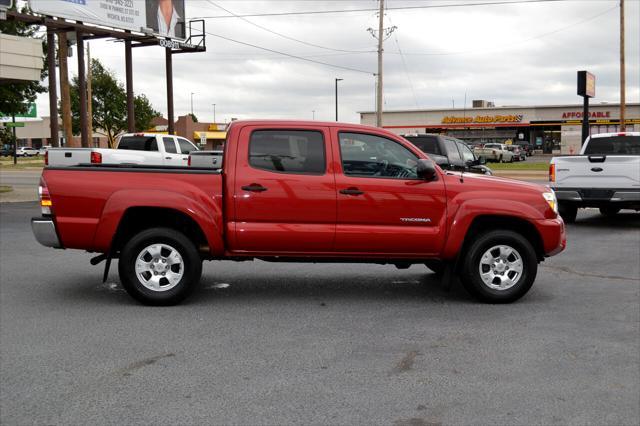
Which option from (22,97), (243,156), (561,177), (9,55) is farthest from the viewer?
(22,97)

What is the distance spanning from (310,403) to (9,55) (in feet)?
63.1

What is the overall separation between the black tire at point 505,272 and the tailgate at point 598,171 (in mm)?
6974

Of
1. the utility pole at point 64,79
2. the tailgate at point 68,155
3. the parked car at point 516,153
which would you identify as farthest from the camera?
the parked car at point 516,153

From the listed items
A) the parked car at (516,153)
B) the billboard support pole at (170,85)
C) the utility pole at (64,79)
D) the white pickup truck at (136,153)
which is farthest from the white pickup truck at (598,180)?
the parked car at (516,153)

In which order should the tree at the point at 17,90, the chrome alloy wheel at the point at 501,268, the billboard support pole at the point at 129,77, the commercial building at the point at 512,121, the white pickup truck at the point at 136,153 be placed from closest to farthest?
the chrome alloy wheel at the point at 501,268 → the white pickup truck at the point at 136,153 → the tree at the point at 17,90 → the billboard support pole at the point at 129,77 → the commercial building at the point at 512,121

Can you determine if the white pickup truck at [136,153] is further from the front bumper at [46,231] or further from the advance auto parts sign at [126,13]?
the front bumper at [46,231]

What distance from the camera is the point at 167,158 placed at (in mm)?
22016

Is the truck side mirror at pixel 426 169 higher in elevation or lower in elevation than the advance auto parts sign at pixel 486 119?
lower

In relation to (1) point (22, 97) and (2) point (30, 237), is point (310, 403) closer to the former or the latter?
(2) point (30, 237)

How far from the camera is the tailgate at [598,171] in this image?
13.0 metres

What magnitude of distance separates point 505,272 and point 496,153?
1816 inches

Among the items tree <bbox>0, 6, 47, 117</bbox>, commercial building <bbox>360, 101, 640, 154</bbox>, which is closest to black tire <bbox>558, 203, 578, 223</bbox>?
tree <bbox>0, 6, 47, 117</bbox>

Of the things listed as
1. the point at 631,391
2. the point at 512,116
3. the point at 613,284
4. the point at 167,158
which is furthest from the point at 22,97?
the point at 512,116

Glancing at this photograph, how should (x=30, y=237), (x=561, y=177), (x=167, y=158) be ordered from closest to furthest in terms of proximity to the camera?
(x=30, y=237), (x=561, y=177), (x=167, y=158)
